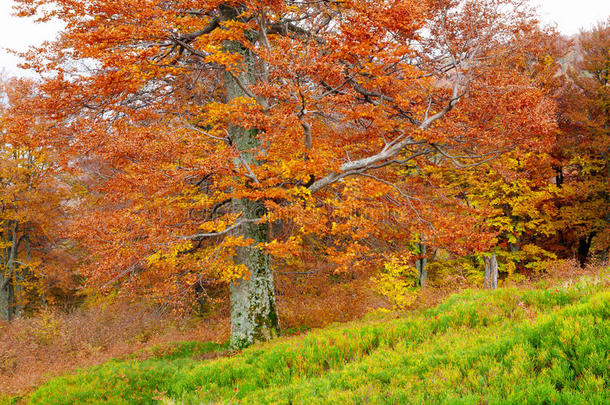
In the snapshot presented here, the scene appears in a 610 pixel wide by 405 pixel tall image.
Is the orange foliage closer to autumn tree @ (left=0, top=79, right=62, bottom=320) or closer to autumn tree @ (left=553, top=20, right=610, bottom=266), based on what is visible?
autumn tree @ (left=553, top=20, right=610, bottom=266)

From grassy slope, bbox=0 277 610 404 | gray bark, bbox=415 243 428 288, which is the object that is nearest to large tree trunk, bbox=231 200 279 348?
grassy slope, bbox=0 277 610 404

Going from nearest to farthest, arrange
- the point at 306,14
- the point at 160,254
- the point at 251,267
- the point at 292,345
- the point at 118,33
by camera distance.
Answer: the point at 292,345, the point at 118,33, the point at 160,254, the point at 251,267, the point at 306,14

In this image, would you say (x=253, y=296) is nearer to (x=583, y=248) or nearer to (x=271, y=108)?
(x=271, y=108)

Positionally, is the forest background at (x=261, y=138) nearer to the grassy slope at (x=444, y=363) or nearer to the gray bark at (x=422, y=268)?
the grassy slope at (x=444, y=363)

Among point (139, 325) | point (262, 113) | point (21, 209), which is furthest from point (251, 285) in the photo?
point (21, 209)

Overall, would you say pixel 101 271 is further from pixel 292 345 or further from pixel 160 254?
pixel 292 345

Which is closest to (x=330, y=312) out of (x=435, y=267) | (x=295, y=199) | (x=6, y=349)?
(x=295, y=199)

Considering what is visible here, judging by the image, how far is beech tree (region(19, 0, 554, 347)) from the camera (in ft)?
27.2

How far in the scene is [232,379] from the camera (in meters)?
5.94

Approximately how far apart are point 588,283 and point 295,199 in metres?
6.28

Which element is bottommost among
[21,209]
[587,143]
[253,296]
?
[253,296]

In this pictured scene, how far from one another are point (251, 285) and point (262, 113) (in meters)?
4.87

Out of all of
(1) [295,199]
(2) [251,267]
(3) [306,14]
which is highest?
(3) [306,14]

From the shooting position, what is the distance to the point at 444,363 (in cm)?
424
